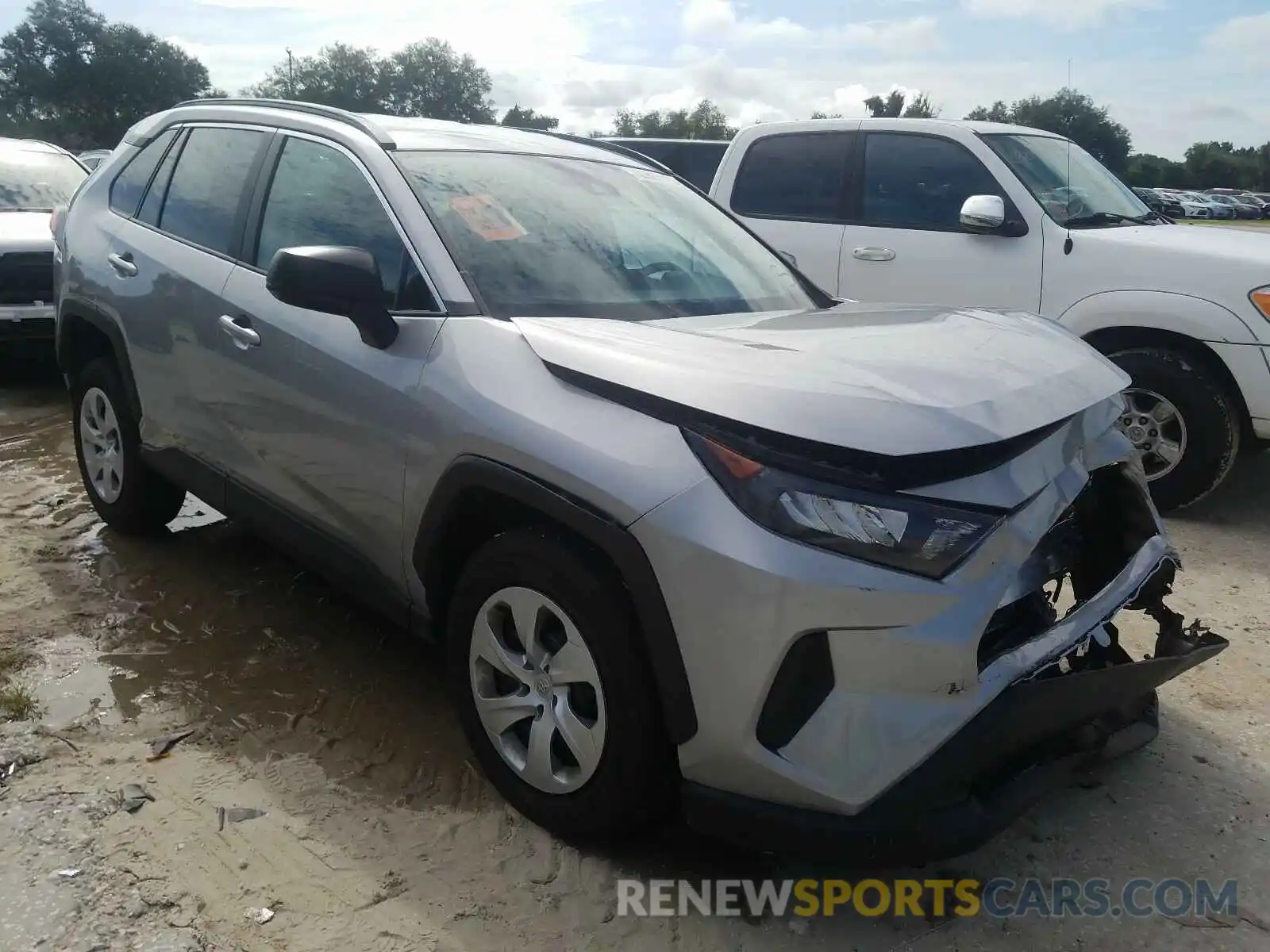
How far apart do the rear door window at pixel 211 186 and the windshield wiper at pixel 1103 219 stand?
161 inches


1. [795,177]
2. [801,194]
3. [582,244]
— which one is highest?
[795,177]

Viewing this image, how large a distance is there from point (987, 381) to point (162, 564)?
135 inches

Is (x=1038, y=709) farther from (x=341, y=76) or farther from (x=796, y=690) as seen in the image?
(x=341, y=76)

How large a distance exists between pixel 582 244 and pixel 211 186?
5.34 feet

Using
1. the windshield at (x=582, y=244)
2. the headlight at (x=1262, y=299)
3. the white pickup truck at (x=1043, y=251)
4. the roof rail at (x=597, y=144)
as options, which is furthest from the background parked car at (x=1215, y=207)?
the windshield at (x=582, y=244)

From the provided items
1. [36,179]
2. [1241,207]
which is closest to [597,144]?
[36,179]

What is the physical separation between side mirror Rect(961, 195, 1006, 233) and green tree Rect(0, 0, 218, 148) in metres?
71.0

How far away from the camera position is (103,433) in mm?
4367

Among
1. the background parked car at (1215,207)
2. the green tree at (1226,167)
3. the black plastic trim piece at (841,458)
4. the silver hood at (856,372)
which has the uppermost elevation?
the green tree at (1226,167)

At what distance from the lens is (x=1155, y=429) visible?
5.12 metres

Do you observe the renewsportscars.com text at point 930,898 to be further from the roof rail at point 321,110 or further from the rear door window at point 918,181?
the rear door window at point 918,181

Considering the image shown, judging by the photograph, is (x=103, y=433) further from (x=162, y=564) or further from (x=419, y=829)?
(x=419, y=829)

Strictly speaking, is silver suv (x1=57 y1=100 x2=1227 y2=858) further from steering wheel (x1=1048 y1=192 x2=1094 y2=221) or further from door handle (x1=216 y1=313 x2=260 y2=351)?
steering wheel (x1=1048 y1=192 x2=1094 y2=221)

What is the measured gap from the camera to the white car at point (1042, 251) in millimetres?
4980
